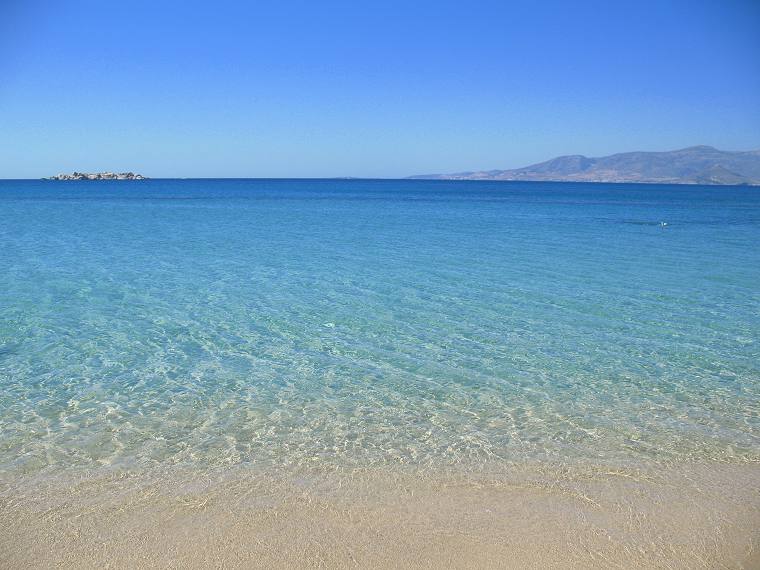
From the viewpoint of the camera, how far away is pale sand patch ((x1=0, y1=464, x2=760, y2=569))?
440cm

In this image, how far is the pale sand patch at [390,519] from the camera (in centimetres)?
440

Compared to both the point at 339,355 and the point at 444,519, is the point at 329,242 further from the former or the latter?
the point at 444,519

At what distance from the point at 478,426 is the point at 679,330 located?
6036mm

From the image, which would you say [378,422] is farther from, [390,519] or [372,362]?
[372,362]

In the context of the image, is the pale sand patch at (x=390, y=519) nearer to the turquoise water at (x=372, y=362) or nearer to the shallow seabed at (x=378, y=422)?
the shallow seabed at (x=378, y=422)

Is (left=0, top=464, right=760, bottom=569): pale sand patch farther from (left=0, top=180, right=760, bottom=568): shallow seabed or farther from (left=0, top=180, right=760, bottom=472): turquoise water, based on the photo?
(left=0, top=180, right=760, bottom=472): turquoise water

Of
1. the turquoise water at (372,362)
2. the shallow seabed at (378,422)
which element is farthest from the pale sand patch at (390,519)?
the turquoise water at (372,362)

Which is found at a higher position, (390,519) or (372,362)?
(372,362)

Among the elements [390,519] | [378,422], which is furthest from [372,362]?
[390,519]

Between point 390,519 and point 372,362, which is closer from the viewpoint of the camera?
point 390,519

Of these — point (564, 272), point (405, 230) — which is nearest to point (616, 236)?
point (405, 230)

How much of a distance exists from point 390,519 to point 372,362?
157 inches

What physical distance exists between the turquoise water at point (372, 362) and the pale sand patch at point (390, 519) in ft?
1.36

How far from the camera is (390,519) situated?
4.88 meters
